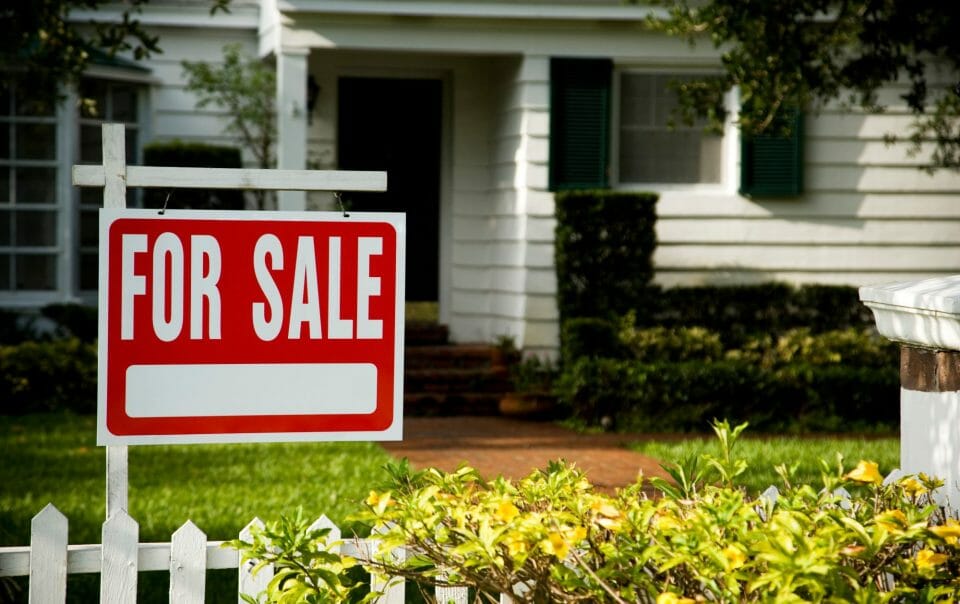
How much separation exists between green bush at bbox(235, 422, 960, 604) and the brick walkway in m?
4.98

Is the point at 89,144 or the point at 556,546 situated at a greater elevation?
the point at 89,144

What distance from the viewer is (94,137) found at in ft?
46.4

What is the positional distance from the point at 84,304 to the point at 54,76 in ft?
13.0

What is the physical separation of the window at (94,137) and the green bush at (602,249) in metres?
5.02

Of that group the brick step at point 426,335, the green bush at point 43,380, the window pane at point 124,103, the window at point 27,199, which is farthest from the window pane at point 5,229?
the brick step at point 426,335

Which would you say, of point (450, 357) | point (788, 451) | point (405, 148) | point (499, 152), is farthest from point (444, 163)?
point (788, 451)

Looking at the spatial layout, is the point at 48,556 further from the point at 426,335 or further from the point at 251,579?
the point at 426,335

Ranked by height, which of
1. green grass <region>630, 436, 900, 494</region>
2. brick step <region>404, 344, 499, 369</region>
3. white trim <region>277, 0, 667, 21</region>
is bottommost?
green grass <region>630, 436, 900, 494</region>

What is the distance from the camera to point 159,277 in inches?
135

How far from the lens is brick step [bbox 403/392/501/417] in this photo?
484 inches

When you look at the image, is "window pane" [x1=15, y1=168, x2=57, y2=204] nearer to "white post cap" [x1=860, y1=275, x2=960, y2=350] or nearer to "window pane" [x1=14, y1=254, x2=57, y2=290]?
"window pane" [x1=14, y1=254, x2=57, y2=290]

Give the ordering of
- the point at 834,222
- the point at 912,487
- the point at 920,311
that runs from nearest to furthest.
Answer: the point at 912,487
the point at 920,311
the point at 834,222

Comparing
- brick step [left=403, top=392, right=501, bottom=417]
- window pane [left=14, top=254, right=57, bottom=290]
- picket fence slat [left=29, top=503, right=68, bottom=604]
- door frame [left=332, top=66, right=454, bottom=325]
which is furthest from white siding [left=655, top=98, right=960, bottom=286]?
picket fence slat [left=29, top=503, right=68, bottom=604]

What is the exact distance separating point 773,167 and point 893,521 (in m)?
10.4
